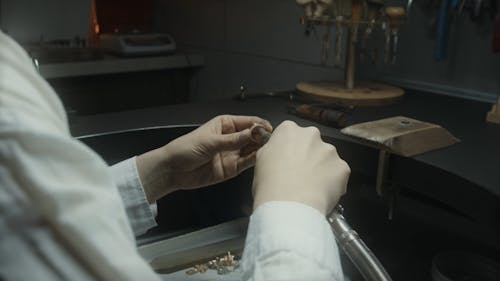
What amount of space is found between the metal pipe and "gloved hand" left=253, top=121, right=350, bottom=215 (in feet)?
0.09

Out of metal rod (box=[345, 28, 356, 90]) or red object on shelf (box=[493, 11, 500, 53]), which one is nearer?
red object on shelf (box=[493, 11, 500, 53])

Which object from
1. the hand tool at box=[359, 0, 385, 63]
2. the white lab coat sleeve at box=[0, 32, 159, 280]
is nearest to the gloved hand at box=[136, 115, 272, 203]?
the white lab coat sleeve at box=[0, 32, 159, 280]

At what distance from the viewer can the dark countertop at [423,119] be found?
0.93 meters

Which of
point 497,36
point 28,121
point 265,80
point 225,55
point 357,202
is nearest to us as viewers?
point 28,121

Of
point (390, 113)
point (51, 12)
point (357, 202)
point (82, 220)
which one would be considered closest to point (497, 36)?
point (390, 113)

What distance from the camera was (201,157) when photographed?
33.8 inches

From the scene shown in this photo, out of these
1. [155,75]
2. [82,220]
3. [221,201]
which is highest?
[82,220]

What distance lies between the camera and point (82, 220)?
31 cm

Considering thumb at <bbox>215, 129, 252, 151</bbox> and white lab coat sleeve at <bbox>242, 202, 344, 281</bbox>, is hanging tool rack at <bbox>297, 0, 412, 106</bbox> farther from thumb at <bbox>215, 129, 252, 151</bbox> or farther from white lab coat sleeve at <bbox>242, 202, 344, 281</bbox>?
white lab coat sleeve at <bbox>242, 202, 344, 281</bbox>

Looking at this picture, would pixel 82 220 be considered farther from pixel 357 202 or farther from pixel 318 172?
pixel 357 202

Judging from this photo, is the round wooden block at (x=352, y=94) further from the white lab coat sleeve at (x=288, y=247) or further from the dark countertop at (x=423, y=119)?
the white lab coat sleeve at (x=288, y=247)

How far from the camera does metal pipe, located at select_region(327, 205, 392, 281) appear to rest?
0.60 meters

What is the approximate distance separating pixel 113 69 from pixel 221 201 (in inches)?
38.9

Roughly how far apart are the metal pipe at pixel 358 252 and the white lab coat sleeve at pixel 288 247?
0.26ft
